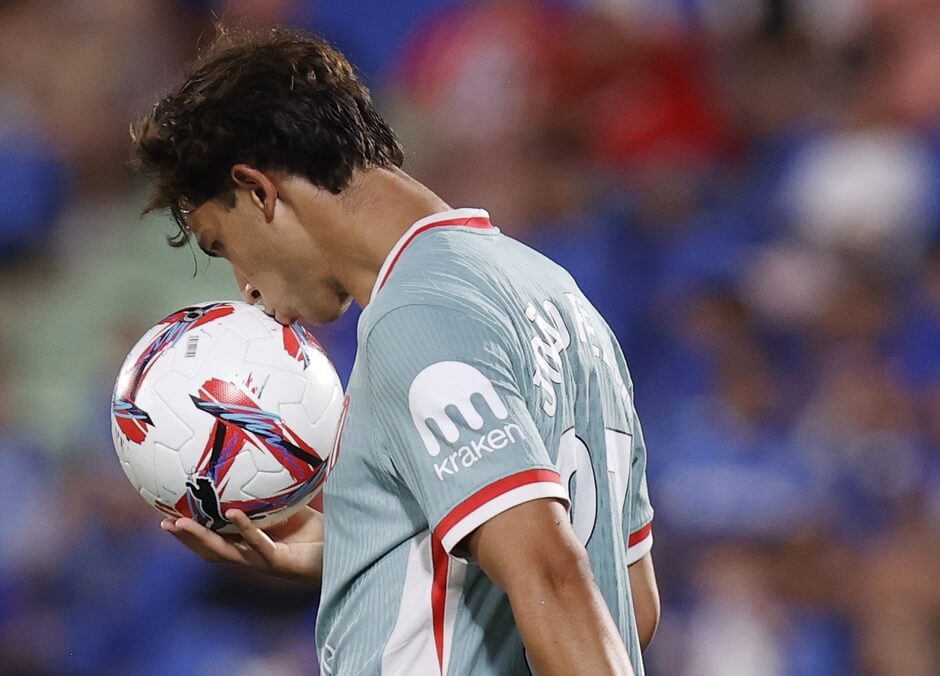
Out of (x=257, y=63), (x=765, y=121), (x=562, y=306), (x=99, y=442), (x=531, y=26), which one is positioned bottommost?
(x=99, y=442)

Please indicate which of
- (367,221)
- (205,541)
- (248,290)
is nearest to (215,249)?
(248,290)

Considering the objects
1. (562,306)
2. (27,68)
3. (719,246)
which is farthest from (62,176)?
(562,306)

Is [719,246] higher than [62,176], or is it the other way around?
[62,176]

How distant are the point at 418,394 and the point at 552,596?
0.29m

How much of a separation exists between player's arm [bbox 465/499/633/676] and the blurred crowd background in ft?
9.04

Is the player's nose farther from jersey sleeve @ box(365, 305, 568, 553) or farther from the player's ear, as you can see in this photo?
jersey sleeve @ box(365, 305, 568, 553)

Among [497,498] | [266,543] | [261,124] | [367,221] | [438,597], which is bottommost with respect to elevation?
[266,543]

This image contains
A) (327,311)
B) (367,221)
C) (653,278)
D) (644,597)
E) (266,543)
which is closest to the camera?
(367,221)

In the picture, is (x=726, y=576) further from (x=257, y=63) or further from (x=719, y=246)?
(x=257, y=63)

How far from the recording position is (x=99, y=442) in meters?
4.94

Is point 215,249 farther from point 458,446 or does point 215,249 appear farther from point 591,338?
point 458,446

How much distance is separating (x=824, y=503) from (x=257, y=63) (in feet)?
9.64

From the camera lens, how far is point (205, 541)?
7.38ft

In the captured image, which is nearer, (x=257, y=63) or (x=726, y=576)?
(x=257, y=63)
